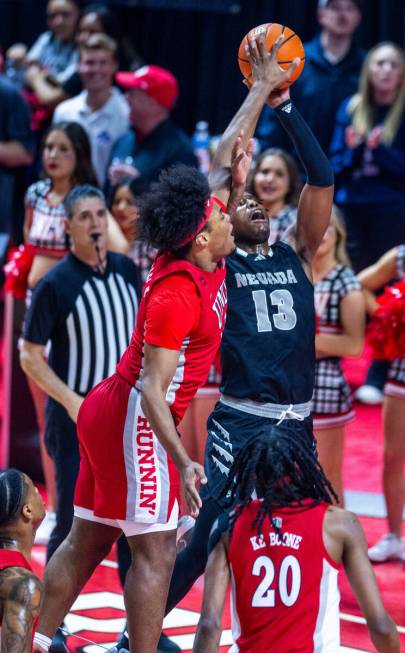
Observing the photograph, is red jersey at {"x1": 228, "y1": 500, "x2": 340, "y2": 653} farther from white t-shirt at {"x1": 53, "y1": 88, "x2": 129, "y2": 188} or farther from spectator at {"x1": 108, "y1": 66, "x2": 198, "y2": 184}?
white t-shirt at {"x1": 53, "y1": 88, "x2": 129, "y2": 188}

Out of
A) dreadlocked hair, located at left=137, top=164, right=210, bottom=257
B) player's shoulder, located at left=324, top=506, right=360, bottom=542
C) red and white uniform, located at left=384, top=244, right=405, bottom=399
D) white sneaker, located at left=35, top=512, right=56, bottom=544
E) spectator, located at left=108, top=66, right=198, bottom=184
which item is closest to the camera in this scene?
player's shoulder, located at left=324, top=506, right=360, bottom=542

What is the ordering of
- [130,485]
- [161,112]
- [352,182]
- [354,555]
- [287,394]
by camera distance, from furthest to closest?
[352,182], [161,112], [287,394], [130,485], [354,555]

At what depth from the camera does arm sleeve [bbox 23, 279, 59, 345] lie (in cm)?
479

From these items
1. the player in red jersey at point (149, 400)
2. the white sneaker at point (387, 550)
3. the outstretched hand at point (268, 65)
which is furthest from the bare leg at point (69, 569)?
the white sneaker at point (387, 550)

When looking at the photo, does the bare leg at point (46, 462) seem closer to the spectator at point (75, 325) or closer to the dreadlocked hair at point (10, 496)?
the spectator at point (75, 325)

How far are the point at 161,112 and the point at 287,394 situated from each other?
4.04 m

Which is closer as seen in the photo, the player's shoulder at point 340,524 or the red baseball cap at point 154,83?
the player's shoulder at point 340,524

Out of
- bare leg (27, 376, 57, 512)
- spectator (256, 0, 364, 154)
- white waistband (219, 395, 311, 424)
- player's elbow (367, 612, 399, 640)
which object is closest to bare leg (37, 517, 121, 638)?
white waistband (219, 395, 311, 424)

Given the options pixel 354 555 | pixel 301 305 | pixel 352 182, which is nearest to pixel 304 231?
pixel 301 305

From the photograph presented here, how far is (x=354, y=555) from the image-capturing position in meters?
3.05

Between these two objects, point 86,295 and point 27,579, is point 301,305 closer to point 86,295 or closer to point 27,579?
point 86,295

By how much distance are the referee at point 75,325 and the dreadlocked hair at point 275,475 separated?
1.53 m

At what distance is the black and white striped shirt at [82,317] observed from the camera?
4812 mm

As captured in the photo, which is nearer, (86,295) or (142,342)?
(142,342)
